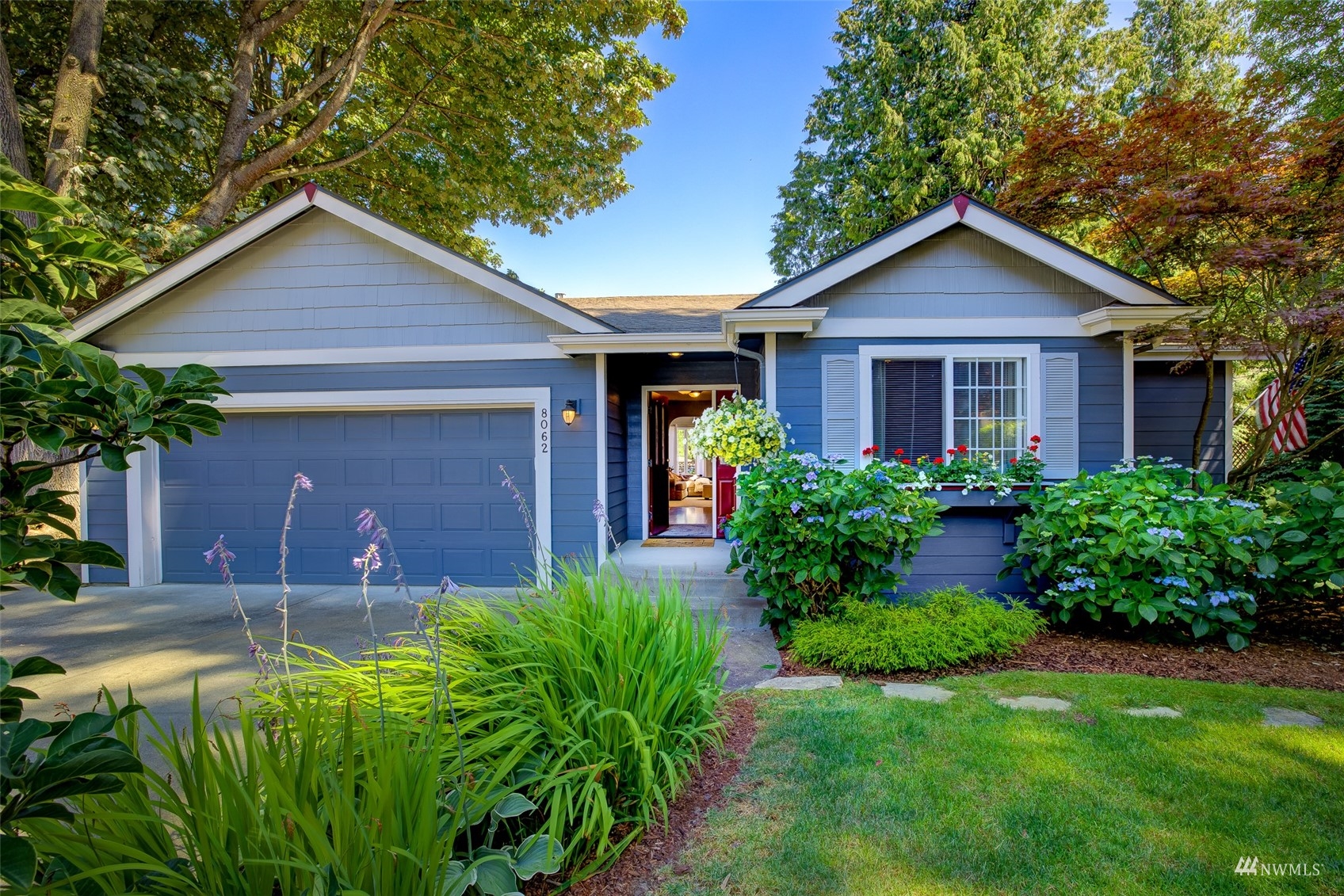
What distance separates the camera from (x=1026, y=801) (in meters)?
2.43

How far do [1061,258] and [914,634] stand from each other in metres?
4.12

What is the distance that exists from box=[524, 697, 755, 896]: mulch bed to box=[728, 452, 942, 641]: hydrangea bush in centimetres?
150

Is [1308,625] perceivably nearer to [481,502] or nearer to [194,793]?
[194,793]

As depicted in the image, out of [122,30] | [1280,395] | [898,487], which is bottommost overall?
[898,487]

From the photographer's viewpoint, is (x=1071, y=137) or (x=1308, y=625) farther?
(x=1071, y=137)

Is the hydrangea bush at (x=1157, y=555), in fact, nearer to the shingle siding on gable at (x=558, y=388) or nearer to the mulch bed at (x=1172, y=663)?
the mulch bed at (x=1172, y=663)

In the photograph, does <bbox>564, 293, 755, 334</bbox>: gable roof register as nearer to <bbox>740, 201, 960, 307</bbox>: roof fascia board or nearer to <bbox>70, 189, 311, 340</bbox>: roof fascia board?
<bbox>740, 201, 960, 307</bbox>: roof fascia board

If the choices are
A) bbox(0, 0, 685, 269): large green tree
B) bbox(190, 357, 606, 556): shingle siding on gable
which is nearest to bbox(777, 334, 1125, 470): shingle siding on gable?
bbox(190, 357, 606, 556): shingle siding on gable

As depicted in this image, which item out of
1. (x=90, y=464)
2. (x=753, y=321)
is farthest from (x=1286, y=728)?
(x=90, y=464)

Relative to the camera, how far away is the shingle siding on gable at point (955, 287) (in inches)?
233

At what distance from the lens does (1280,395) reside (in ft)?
19.9

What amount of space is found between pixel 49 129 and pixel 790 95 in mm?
13952

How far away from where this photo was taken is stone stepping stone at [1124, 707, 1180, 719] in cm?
319

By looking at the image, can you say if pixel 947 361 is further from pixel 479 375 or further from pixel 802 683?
pixel 479 375
